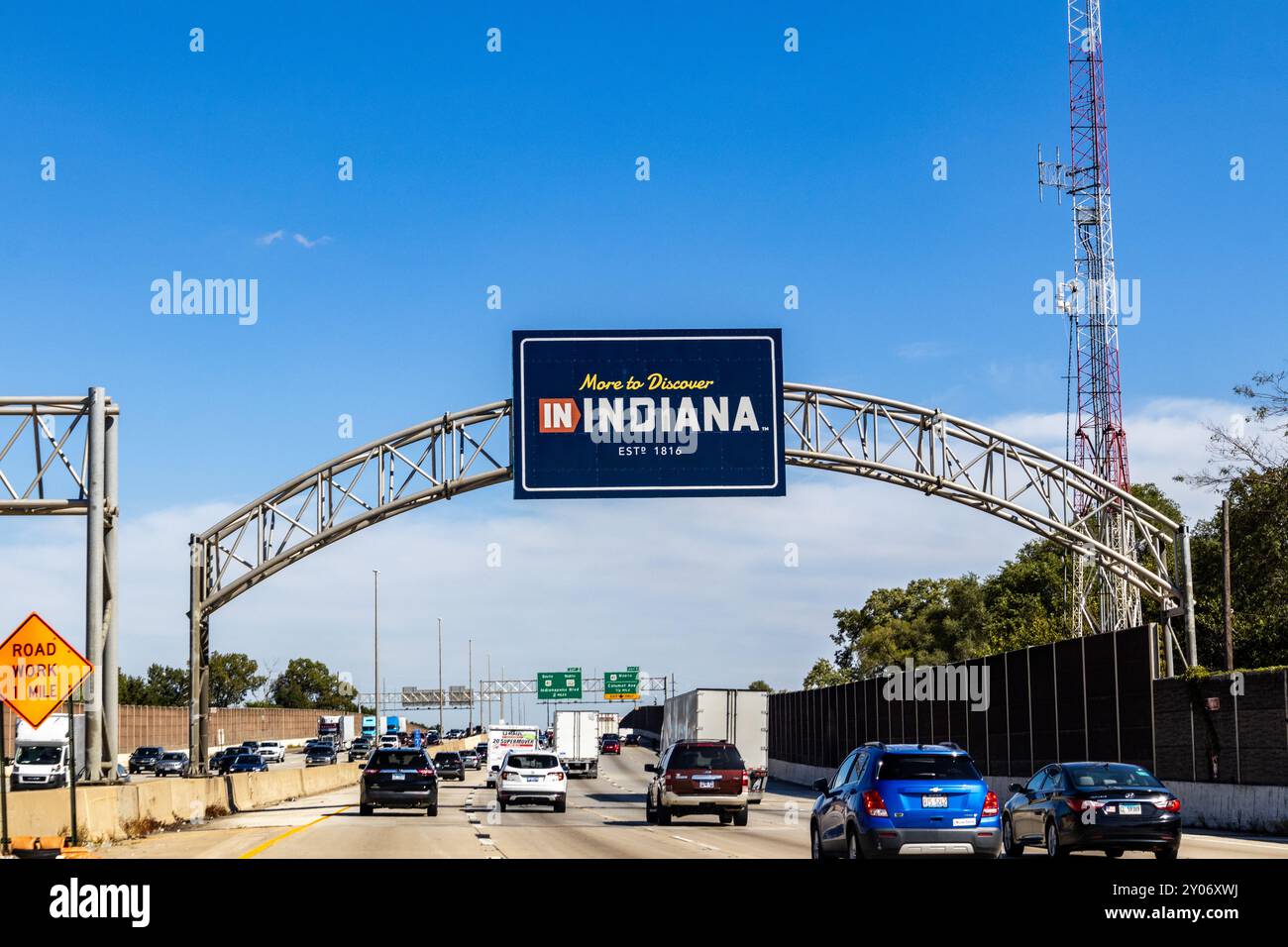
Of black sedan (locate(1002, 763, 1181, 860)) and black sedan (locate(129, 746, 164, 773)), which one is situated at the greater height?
black sedan (locate(1002, 763, 1181, 860))

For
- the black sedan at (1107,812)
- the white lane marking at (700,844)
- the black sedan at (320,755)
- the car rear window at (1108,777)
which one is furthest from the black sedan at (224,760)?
the car rear window at (1108,777)

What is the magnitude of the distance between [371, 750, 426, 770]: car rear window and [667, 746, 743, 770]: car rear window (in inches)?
263

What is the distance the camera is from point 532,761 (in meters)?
45.0

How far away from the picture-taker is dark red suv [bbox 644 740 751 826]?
120 ft

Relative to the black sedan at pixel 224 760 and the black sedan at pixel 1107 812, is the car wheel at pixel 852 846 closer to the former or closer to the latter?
the black sedan at pixel 1107 812

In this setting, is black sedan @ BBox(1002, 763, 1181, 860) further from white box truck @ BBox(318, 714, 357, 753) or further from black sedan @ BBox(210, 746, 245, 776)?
white box truck @ BBox(318, 714, 357, 753)

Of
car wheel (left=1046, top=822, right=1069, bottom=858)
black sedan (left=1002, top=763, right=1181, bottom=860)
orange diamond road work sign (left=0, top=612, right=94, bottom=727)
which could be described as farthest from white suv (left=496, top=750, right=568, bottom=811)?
Result: car wheel (left=1046, top=822, right=1069, bottom=858)

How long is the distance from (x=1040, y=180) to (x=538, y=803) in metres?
42.0

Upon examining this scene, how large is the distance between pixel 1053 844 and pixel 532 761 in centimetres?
2412

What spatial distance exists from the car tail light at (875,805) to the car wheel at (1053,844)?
14.6ft

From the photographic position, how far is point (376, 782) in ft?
128
